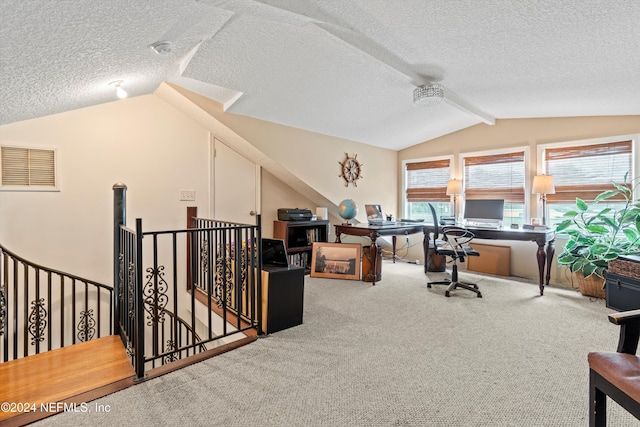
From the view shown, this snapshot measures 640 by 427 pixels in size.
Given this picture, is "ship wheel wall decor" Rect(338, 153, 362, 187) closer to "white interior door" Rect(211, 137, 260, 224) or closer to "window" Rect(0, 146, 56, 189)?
"white interior door" Rect(211, 137, 260, 224)

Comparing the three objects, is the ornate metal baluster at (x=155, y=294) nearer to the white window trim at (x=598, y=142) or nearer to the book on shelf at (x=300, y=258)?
the book on shelf at (x=300, y=258)

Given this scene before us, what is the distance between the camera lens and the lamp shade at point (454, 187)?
15.5ft

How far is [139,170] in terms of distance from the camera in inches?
138

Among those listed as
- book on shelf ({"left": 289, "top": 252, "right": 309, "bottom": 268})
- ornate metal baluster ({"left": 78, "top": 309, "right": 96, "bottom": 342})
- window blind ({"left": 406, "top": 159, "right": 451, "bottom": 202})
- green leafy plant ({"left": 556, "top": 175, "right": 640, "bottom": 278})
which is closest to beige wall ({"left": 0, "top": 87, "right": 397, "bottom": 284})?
ornate metal baluster ({"left": 78, "top": 309, "right": 96, "bottom": 342})

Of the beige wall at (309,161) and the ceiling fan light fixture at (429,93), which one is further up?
the ceiling fan light fixture at (429,93)

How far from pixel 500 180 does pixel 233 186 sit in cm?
396

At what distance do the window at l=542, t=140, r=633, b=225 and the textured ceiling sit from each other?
45 centimetres

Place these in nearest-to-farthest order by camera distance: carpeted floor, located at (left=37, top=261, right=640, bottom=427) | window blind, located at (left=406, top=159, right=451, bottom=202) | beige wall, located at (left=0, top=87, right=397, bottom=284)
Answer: carpeted floor, located at (left=37, top=261, right=640, bottom=427) < beige wall, located at (left=0, top=87, right=397, bottom=284) < window blind, located at (left=406, top=159, right=451, bottom=202)

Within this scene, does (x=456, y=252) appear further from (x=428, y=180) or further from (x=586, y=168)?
(x=428, y=180)

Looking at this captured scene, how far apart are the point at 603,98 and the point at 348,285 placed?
3.33 meters

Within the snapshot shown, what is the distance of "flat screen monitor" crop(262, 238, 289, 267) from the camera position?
8.51 ft

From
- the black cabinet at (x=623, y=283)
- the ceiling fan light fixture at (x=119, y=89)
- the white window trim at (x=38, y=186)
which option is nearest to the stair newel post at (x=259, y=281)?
the ceiling fan light fixture at (x=119, y=89)

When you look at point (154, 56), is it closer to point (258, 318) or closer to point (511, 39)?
point (258, 318)

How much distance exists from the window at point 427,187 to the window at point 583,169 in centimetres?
139
